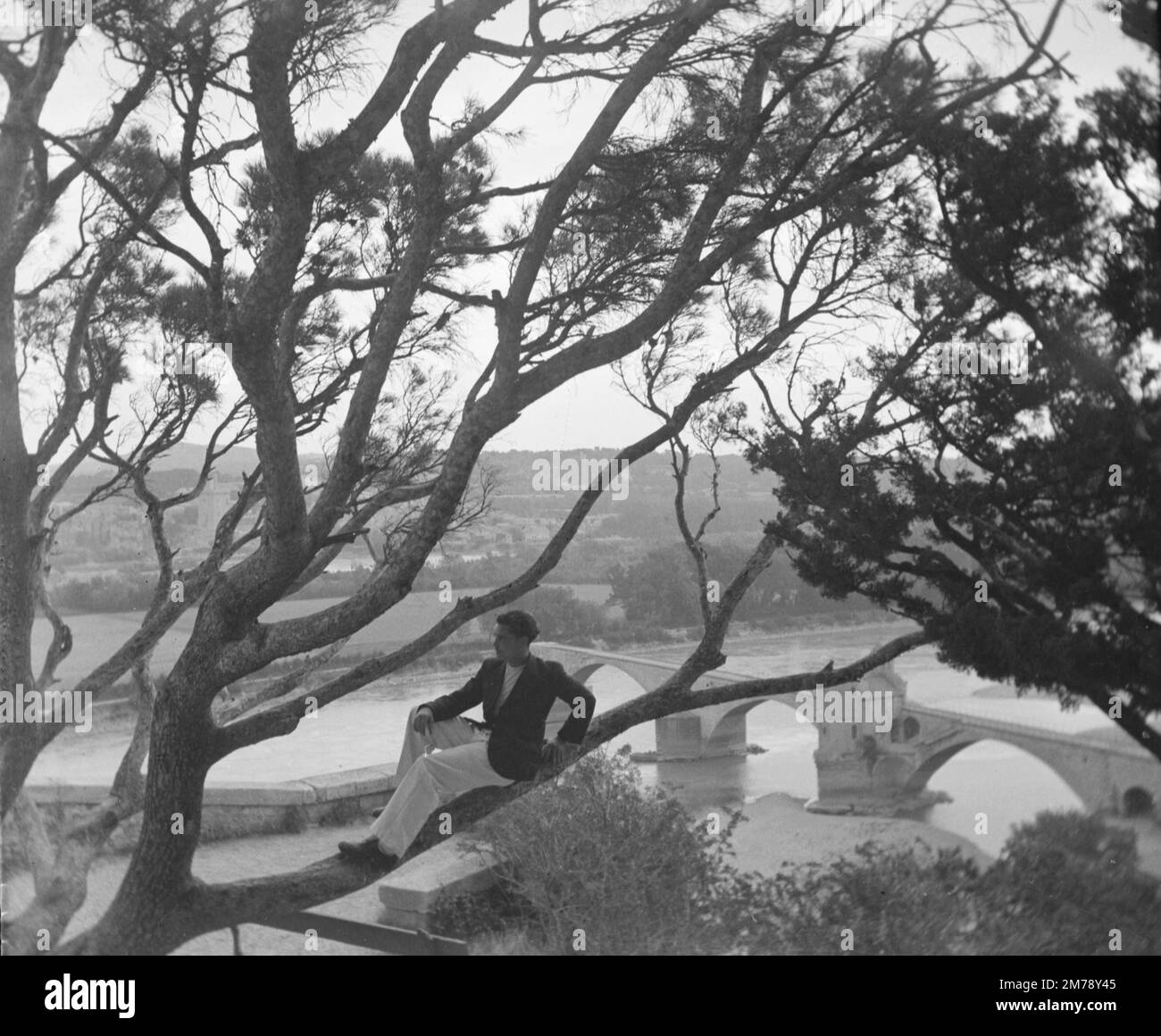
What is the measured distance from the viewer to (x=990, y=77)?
324cm

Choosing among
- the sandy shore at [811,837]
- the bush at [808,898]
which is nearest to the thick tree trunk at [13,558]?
the bush at [808,898]

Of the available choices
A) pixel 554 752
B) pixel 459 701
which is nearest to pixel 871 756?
pixel 554 752

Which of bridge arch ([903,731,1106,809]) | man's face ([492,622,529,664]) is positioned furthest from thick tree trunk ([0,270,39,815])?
bridge arch ([903,731,1106,809])

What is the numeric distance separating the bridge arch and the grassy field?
4.12ft

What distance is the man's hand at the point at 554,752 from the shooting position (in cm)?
297

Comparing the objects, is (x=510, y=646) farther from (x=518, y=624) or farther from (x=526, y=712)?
(x=526, y=712)

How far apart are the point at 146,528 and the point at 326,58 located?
243cm

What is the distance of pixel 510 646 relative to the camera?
116 inches

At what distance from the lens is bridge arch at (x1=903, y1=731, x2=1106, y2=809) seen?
138 inches

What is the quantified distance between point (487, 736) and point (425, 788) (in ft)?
0.72

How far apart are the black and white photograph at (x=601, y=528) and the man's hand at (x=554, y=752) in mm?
25

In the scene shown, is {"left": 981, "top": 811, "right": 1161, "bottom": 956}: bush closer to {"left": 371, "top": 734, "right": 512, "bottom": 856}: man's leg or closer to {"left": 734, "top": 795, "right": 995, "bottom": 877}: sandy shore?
{"left": 734, "top": 795, "right": 995, "bottom": 877}: sandy shore
